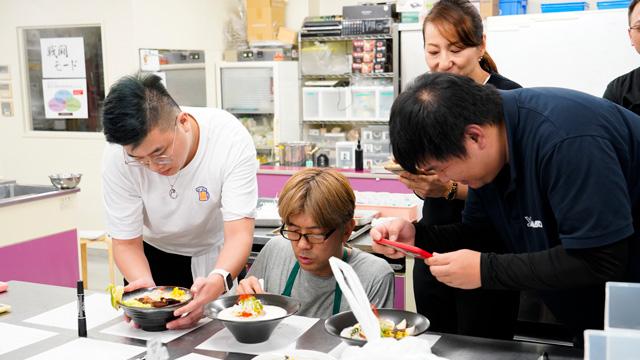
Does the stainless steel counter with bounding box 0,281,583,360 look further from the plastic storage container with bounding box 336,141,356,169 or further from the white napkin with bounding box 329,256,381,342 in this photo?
the plastic storage container with bounding box 336,141,356,169

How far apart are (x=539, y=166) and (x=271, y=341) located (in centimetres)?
79

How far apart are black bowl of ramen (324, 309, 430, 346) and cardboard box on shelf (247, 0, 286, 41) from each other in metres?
5.59

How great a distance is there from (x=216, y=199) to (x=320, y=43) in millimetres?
4838

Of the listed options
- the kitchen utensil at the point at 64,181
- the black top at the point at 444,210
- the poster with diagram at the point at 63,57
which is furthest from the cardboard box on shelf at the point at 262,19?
the black top at the point at 444,210

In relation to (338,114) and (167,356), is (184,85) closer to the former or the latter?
(338,114)

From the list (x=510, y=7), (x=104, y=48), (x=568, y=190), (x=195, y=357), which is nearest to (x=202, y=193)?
(x=195, y=357)

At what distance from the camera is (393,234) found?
1831 mm

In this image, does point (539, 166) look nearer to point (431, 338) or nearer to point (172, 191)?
point (431, 338)

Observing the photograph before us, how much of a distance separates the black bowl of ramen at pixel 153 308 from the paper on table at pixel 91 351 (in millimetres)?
95

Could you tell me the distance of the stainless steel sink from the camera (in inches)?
173

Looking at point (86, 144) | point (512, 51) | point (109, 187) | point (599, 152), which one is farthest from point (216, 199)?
point (86, 144)

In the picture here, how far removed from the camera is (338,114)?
22.1 ft

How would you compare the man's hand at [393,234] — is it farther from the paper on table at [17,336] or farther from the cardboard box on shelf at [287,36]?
the cardboard box on shelf at [287,36]

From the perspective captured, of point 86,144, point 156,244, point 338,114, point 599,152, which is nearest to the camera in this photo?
point 599,152
